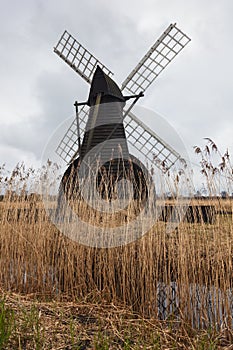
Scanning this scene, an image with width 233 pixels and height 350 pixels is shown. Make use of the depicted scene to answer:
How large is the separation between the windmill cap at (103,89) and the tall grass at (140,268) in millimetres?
3640

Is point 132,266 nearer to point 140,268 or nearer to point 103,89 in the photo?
point 140,268

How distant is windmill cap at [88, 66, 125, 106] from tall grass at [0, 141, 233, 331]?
3.64 metres

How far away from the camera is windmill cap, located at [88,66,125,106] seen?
6.45 m

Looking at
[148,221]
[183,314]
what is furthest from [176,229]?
[183,314]

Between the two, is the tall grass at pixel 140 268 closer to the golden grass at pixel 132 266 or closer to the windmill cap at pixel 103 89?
the golden grass at pixel 132 266

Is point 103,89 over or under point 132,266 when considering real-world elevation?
over

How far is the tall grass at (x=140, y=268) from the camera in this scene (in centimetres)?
237

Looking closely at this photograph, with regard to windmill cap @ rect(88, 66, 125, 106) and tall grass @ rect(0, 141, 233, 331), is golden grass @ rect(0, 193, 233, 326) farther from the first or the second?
windmill cap @ rect(88, 66, 125, 106)

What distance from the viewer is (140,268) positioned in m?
2.59

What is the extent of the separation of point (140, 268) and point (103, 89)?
15.1ft

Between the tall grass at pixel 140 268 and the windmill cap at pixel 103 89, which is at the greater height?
the windmill cap at pixel 103 89

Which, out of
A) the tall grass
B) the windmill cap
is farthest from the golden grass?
the windmill cap

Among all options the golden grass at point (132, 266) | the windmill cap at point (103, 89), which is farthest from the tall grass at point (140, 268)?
the windmill cap at point (103, 89)

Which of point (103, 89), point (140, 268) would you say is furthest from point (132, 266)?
point (103, 89)
